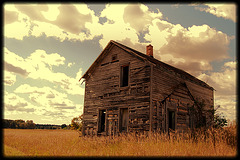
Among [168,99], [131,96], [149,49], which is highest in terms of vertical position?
[149,49]

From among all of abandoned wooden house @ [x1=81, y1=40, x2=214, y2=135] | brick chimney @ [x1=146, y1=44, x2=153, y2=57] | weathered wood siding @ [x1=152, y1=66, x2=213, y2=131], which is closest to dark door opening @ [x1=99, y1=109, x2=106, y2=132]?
abandoned wooden house @ [x1=81, y1=40, x2=214, y2=135]

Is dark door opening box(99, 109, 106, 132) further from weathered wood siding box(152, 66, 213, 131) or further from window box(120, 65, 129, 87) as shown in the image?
weathered wood siding box(152, 66, 213, 131)

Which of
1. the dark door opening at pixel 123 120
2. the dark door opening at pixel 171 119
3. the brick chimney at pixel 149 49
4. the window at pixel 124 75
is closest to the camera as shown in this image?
the dark door opening at pixel 123 120

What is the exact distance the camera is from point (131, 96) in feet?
47.8

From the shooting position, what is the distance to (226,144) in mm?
8359

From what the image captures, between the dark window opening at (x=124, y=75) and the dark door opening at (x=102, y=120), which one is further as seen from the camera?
the dark door opening at (x=102, y=120)

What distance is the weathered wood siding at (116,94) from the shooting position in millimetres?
13938

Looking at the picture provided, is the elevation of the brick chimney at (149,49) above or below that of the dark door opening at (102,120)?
above

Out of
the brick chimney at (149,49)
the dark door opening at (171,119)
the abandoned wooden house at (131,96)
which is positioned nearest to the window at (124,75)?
the abandoned wooden house at (131,96)

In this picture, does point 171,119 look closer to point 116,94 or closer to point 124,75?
point 116,94

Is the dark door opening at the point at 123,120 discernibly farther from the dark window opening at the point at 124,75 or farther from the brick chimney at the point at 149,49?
the brick chimney at the point at 149,49

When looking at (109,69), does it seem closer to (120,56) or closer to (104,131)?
(120,56)

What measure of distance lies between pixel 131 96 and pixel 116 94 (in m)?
1.43

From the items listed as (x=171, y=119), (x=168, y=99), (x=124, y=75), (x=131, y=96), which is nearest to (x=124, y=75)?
(x=124, y=75)
